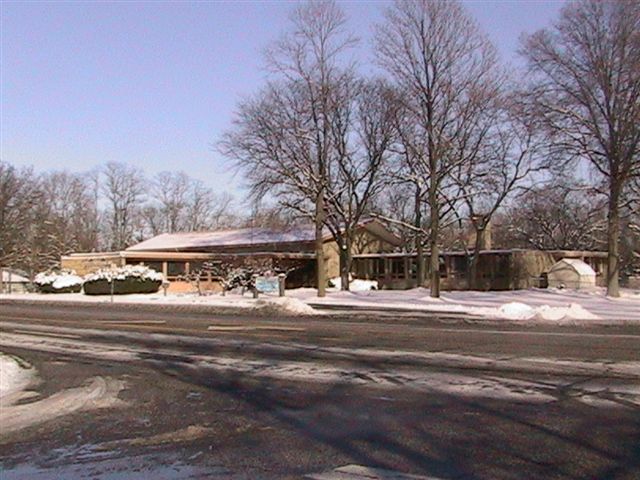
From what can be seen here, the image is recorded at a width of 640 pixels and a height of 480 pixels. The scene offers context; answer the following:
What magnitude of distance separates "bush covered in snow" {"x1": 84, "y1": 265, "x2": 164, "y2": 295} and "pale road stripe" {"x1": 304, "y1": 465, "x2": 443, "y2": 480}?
124 ft

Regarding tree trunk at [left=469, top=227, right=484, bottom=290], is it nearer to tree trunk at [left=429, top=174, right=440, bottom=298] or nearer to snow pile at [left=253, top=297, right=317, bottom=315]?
tree trunk at [left=429, top=174, right=440, bottom=298]

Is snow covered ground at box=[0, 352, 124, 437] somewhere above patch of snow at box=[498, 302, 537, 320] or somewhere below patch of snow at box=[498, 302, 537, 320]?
below

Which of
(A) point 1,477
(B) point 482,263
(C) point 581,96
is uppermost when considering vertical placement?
(C) point 581,96

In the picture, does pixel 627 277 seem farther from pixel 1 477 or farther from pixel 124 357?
pixel 1 477

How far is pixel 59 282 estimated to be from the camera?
159 feet

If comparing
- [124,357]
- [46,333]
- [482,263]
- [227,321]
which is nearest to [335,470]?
[124,357]

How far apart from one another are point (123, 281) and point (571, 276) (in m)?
27.7

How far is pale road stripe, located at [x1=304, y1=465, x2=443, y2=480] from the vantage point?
597 centimetres

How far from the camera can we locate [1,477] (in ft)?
20.8

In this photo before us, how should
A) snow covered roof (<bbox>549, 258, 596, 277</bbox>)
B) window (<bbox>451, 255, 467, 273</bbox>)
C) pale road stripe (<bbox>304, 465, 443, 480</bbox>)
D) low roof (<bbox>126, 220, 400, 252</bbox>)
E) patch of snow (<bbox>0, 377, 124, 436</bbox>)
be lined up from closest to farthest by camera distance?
pale road stripe (<bbox>304, 465, 443, 480</bbox>) → patch of snow (<bbox>0, 377, 124, 436</bbox>) → snow covered roof (<bbox>549, 258, 596, 277</bbox>) → window (<bbox>451, 255, 467, 273</bbox>) → low roof (<bbox>126, 220, 400, 252</bbox>)

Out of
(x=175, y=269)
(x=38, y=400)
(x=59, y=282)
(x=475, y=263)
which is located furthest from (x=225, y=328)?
(x=175, y=269)

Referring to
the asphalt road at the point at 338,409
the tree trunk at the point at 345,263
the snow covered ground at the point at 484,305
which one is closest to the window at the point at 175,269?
the snow covered ground at the point at 484,305

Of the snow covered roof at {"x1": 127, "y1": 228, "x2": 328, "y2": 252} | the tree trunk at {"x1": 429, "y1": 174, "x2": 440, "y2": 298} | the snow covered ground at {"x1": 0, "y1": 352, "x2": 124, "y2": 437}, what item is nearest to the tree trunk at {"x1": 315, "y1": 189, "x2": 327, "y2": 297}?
the tree trunk at {"x1": 429, "y1": 174, "x2": 440, "y2": 298}

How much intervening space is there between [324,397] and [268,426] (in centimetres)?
174
